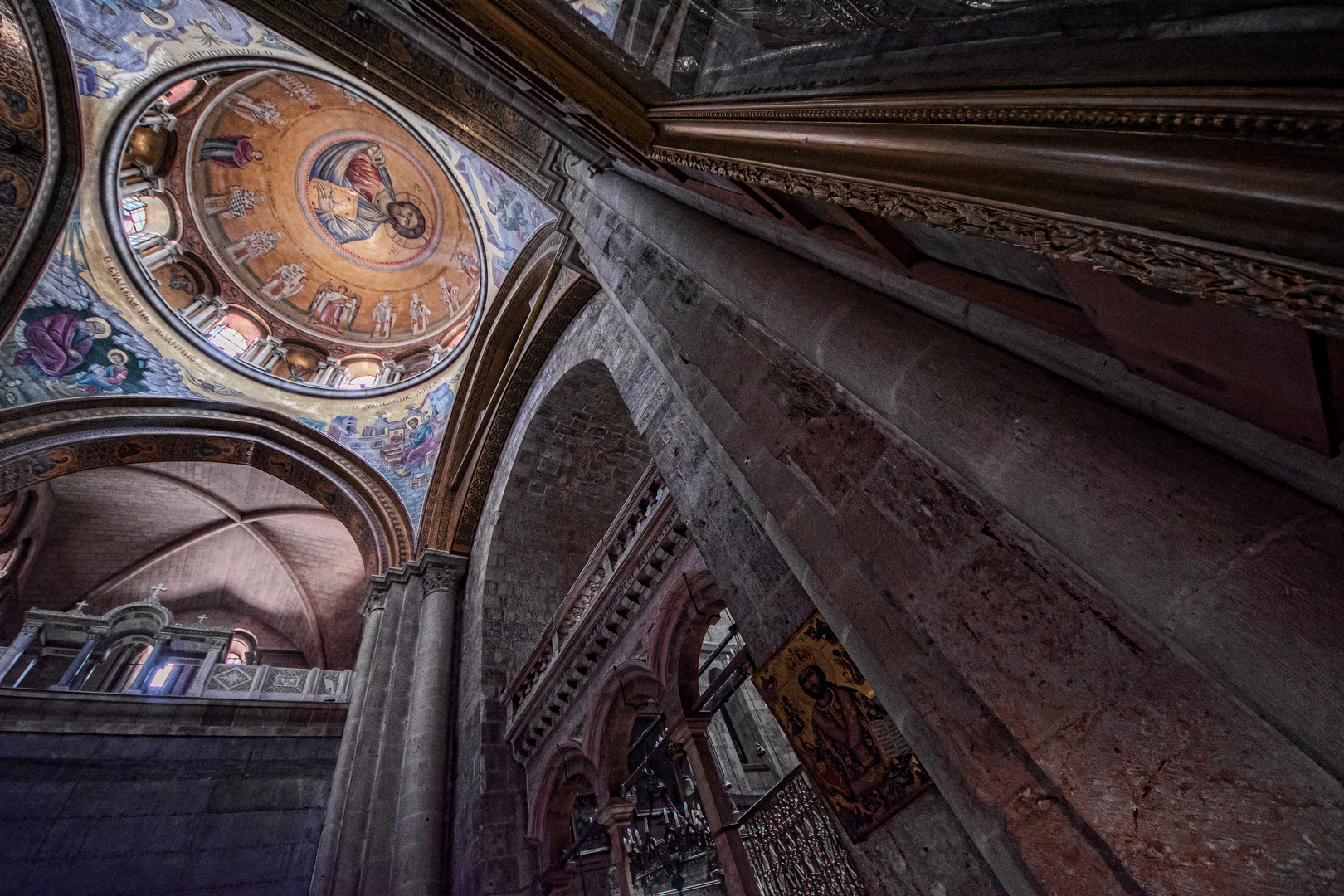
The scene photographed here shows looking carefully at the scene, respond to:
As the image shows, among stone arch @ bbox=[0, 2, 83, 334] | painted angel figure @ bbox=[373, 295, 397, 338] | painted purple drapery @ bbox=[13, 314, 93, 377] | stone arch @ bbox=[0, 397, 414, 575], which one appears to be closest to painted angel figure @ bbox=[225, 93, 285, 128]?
stone arch @ bbox=[0, 2, 83, 334]

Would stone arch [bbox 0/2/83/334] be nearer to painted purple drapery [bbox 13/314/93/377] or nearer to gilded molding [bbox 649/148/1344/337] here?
painted purple drapery [bbox 13/314/93/377]

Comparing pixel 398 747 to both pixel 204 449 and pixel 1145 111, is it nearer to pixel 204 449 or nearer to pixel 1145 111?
pixel 204 449

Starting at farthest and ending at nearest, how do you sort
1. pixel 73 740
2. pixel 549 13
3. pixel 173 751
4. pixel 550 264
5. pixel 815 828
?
pixel 550 264 < pixel 173 751 < pixel 73 740 < pixel 549 13 < pixel 815 828

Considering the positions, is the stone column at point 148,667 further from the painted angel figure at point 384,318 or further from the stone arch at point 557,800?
the painted angel figure at point 384,318

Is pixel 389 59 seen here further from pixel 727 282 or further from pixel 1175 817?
pixel 1175 817

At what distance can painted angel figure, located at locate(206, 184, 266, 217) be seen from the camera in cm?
1110

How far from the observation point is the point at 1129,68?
0.89 metres

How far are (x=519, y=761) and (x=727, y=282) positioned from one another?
5.85m

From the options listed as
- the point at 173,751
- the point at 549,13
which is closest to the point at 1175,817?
the point at 549,13

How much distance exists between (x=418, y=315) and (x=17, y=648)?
28.2ft

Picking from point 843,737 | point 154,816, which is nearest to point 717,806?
point 843,737

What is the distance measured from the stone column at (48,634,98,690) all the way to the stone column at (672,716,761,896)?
8.74m

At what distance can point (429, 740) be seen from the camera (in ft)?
21.3

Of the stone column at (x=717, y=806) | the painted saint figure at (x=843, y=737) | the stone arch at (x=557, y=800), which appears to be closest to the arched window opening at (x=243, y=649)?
the stone arch at (x=557, y=800)
